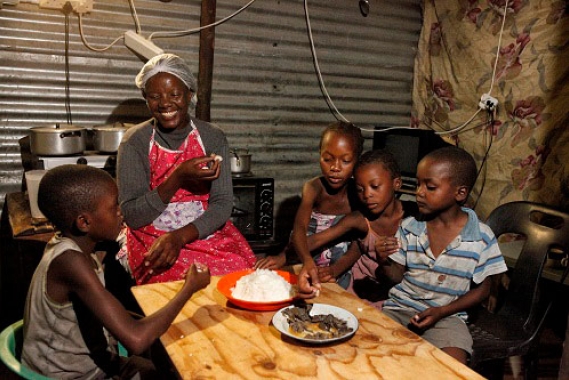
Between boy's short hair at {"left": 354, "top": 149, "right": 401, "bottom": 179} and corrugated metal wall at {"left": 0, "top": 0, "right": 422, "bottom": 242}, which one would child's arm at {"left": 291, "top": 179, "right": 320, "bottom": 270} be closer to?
boy's short hair at {"left": 354, "top": 149, "right": 401, "bottom": 179}

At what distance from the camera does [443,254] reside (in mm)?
2594

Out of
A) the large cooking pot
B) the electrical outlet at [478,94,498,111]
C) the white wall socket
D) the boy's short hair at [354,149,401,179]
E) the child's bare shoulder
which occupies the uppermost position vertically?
the white wall socket

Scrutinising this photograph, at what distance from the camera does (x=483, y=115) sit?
4934mm

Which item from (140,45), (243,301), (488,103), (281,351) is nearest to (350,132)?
(243,301)

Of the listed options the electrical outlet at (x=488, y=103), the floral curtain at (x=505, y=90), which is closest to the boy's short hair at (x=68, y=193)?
the floral curtain at (x=505, y=90)

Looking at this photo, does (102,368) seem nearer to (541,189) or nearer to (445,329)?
(445,329)

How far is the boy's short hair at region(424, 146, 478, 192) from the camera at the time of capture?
2656 mm

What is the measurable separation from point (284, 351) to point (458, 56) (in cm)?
442

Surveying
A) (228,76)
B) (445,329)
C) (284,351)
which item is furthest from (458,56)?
(284,351)

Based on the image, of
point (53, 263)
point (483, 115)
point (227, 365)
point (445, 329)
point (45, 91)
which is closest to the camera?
point (227, 365)

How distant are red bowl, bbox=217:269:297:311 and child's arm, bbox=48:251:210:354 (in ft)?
1.00

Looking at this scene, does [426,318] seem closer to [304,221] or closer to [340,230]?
[340,230]

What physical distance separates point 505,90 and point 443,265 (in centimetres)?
282

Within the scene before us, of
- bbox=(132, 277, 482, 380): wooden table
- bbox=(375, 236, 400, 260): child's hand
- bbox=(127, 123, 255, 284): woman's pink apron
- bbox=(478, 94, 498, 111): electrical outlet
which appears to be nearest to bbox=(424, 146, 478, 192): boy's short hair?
bbox=(375, 236, 400, 260): child's hand
